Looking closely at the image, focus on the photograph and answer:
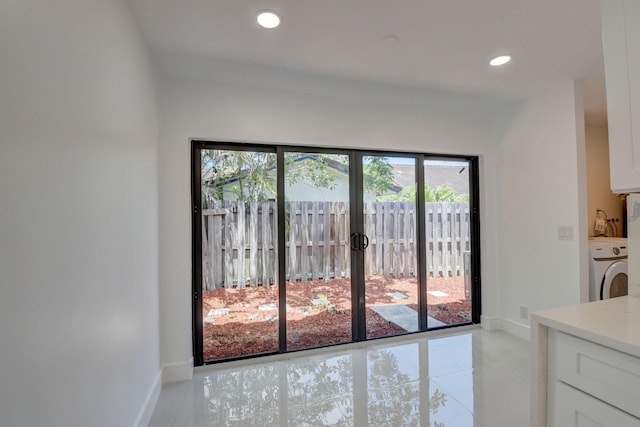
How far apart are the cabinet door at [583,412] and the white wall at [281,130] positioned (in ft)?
7.51

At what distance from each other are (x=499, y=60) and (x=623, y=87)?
1174 mm

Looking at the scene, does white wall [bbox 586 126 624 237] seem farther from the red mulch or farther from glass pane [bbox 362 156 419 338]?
glass pane [bbox 362 156 419 338]

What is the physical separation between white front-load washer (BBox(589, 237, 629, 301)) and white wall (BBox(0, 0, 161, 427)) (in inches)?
144

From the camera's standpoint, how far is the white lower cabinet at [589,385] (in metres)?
0.90

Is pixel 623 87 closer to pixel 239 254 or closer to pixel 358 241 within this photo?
pixel 358 241

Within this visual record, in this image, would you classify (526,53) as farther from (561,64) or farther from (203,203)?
(203,203)

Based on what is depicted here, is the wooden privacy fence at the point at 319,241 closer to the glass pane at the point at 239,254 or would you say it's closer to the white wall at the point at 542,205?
the glass pane at the point at 239,254

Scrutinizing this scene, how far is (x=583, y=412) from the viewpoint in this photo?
3.30ft

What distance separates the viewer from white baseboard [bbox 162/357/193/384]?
2271 mm

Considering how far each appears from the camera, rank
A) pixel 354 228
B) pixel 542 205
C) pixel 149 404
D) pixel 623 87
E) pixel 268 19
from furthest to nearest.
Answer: pixel 354 228, pixel 542 205, pixel 149 404, pixel 268 19, pixel 623 87

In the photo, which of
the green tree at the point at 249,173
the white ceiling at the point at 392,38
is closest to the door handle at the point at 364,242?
the green tree at the point at 249,173

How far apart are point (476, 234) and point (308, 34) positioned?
2773mm

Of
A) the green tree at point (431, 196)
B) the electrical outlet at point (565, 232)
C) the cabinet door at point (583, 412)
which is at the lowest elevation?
the cabinet door at point (583, 412)

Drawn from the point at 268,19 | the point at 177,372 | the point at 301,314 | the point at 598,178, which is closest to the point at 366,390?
the point at 301,314
